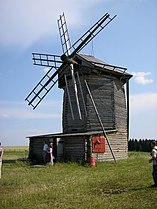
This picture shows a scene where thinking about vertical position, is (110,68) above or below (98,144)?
above

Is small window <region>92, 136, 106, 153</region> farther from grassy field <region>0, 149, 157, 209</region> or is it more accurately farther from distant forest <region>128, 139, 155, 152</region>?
distant forest <region>128, 139, 155, 152</region>

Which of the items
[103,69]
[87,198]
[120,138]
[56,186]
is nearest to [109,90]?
[103,69]

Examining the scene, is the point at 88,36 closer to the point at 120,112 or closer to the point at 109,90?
the point at 109,90

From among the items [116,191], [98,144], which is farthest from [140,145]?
[116,191]

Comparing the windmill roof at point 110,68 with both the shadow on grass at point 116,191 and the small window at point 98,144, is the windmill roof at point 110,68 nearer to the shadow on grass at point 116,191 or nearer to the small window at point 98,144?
the small window at point 98,144

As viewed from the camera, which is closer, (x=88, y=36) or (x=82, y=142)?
(x=82, y=142)

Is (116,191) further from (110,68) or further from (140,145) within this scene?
(140,145)

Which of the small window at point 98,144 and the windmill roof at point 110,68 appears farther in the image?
the windmill roof at point 110,68

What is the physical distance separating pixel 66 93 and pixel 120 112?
187 inches

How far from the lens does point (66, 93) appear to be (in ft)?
92.8

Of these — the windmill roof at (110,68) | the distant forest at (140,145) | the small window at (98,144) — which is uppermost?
the windmill roof at (110,68)

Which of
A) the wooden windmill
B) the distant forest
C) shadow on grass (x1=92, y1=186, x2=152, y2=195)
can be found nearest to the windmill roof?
the wooden windmill

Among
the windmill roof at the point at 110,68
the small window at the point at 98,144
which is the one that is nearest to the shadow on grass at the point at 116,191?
the small window at the point at 98,144

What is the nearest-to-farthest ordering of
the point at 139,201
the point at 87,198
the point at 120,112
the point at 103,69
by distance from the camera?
the point at 139,201
the point at 87,198
the point at 103,69
the point at 120,112
